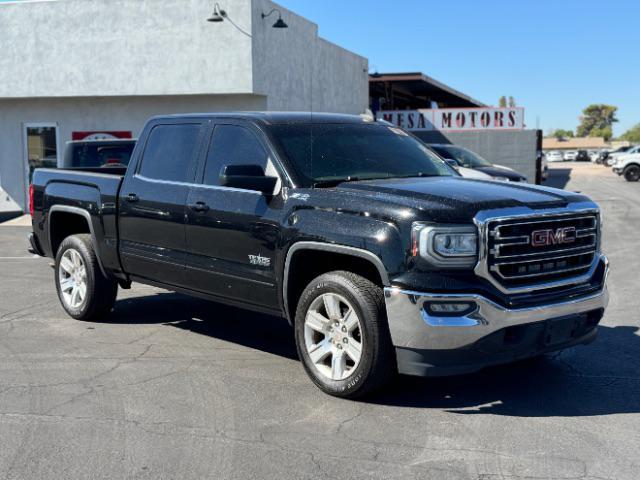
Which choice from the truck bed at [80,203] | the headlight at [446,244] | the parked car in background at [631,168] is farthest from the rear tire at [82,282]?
the parked car in background at [631,168]

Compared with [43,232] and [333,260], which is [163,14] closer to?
[43,232]

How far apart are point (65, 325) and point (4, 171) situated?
16624 millimetres

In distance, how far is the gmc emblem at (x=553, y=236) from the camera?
517cm

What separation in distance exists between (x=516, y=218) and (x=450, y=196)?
0.45 m

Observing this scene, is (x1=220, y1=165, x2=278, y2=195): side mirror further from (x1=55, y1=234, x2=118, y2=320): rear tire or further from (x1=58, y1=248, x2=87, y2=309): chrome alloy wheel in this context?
(x1=58, y1=248, x2=87, y2=309): chrome alloy wheel

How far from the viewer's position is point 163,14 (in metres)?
21.1

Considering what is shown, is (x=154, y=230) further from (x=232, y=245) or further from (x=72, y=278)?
(x=72, y=278)

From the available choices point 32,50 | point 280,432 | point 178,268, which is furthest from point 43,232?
point 32,50

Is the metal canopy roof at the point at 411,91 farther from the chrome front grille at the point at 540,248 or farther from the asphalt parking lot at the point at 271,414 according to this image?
the chrome front grille at the point at 540,248

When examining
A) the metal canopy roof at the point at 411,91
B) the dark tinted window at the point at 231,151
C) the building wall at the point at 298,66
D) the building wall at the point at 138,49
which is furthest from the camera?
the metal canopy roof at the point at 411,91

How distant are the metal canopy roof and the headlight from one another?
27288mm

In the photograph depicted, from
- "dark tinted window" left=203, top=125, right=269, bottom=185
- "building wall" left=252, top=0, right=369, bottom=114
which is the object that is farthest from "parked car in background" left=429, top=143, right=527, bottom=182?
"dark tinted window" left=203, top=125, right=269, bottom=185

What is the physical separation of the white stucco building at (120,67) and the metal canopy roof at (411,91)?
996 cm

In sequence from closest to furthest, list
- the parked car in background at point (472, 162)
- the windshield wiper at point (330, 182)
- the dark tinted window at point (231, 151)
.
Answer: the windshield wiper at point (330, 182), the dark tinted window at point (231, 151), the parked car in background at point (472, 162)
